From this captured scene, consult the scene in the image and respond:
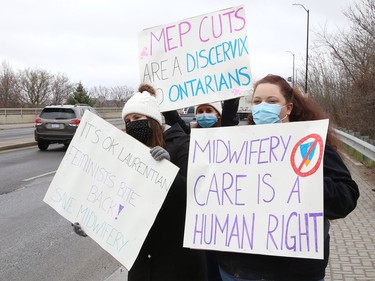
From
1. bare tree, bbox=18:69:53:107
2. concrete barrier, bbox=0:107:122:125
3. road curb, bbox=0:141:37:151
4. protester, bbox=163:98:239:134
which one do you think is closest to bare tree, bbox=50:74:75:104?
bare tree, bbox=18:69:53:107

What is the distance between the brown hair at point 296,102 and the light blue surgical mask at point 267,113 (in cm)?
10

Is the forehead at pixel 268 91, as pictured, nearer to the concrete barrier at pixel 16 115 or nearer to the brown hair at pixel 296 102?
the brown hair at pixel 296 102

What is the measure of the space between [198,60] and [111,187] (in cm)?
107

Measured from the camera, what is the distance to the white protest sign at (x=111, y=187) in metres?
2.39

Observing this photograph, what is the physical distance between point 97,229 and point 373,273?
3041 millimetres

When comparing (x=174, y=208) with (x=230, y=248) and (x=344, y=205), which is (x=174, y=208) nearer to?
(x=230, y=248)

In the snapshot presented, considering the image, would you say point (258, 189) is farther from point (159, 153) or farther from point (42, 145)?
point (42, 145)

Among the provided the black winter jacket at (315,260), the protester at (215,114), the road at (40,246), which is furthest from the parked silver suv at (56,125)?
the black winter jacket at (315,260)

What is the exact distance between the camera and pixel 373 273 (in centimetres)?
436

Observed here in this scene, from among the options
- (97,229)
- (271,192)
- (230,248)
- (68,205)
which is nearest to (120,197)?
(97,229)

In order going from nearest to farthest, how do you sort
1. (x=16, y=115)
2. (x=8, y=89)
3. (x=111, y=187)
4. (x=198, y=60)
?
(x=111, y=187)
(x=198, y=60)
(x=16, y=115)
(x=8, y=89)

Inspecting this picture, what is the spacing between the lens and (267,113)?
231cm

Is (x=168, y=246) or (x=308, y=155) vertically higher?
(x=308, y=155)

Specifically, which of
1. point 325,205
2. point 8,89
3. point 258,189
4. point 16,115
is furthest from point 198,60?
point 8,89
